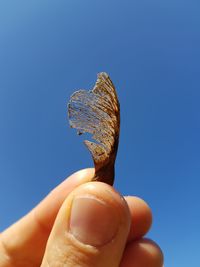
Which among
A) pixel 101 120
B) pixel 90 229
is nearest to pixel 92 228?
pixel 90 229

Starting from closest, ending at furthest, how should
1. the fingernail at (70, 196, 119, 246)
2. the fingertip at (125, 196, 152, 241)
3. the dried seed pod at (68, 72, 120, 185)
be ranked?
the fingernail at (70, 196, 119, 246), the dried seed pod at (68, 72, 120, 185), the fingertip at (125, 196, 152, 241)

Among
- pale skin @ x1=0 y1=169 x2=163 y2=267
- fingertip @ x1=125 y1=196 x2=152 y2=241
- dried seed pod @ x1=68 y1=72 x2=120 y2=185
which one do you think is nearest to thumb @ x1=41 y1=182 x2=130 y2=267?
pale skin @ x1=0 y1=169 x2=163 y2=267

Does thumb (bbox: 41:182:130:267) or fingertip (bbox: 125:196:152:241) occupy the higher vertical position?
fingertip (bbox: 125:196:152:241)

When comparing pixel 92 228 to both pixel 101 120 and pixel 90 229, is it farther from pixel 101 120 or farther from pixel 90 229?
pixel 101 120

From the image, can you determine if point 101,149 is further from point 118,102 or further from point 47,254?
point 47,254

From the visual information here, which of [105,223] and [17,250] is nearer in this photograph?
[105,223]

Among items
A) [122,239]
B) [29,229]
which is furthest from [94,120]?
[29,229]

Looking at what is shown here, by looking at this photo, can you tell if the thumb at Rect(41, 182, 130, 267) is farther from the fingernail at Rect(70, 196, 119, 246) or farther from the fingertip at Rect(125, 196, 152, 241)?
the fingertip at Rect(125, 196, 152, 241)

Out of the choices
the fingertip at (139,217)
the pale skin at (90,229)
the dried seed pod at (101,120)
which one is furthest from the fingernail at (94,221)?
the fingertip at (139,217)
